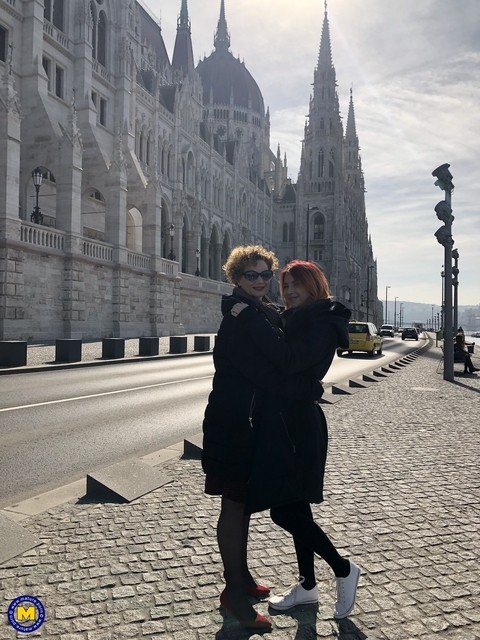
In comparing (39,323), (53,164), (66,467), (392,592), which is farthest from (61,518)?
(53,164)

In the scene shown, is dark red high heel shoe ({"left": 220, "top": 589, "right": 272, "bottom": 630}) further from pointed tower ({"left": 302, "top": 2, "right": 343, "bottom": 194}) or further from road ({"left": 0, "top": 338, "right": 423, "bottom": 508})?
pointed tower ({"left": 302, "top": 2, "right": 343, "bottom": 194})

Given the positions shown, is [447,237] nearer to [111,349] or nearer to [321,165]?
[111,349]

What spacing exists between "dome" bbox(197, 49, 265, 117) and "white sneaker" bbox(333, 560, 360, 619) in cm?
9116

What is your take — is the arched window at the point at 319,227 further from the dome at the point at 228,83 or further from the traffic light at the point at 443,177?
the traffic light at the point at 443,177

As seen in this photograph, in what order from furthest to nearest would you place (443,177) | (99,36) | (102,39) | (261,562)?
(102,39)
(99,36)
(443,177)
(261,562)

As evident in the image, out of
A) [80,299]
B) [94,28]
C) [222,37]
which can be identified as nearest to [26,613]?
[80,299]

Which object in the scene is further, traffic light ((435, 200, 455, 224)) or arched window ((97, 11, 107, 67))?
arched window ((97, 11, 107, 67))

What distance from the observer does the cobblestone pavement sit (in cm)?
251

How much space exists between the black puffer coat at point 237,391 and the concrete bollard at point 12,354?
12.5 m

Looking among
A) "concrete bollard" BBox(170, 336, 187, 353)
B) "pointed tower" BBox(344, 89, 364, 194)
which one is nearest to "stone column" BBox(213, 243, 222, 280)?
"concrete bollard" BBox(170, 336, 187, 353)

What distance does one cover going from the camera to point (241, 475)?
2.56 meters

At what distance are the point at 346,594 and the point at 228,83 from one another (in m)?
96.0

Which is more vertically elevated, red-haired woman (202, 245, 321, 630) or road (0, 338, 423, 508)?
red-haired woman (202, 245, 321, 630)

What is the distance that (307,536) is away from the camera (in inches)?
104
